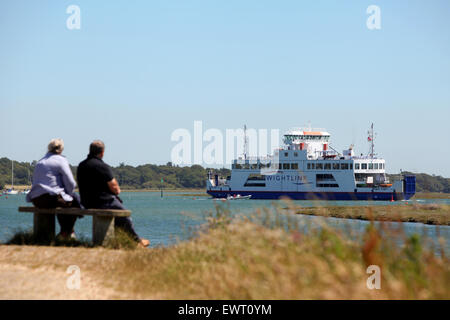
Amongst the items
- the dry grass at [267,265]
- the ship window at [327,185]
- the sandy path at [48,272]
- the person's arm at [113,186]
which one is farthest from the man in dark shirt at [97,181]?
the ship window at [327,185]

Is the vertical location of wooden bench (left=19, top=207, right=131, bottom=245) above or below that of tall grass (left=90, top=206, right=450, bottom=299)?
above

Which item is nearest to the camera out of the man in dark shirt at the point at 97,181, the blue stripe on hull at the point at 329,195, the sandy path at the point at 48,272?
the sandy path at the point at 48,272

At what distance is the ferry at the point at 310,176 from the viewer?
70688 mm

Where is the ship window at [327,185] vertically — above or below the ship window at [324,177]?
below

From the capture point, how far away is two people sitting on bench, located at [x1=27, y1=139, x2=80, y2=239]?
910cm

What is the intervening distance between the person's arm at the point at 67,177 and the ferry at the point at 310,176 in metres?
60.1

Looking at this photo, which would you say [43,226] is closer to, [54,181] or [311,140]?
[54,181]

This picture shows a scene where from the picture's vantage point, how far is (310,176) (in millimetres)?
71938

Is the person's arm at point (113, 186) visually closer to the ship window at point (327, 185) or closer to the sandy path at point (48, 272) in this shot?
the sandy path at point (48, 272)

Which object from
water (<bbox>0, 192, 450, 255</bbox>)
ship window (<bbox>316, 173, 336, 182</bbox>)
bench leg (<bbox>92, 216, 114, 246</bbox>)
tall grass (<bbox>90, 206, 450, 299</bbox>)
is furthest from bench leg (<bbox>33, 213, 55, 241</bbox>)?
ship window (<bbox>316, 173, 336, 182</bbox>)

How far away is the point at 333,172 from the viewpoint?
71625 mm

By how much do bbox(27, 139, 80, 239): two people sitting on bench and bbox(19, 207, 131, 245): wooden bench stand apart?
0.47ft

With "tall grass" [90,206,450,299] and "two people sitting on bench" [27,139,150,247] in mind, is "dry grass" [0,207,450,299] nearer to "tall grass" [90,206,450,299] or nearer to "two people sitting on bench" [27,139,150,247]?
"tall grass" [90,206,450,299]
